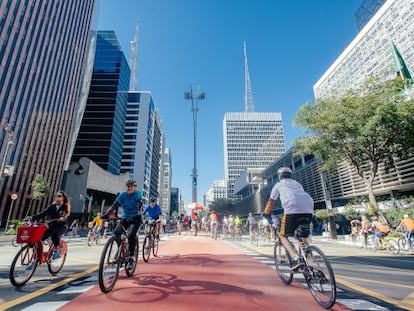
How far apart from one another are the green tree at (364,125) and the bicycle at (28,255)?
19760mm

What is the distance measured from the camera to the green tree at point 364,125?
1739cm

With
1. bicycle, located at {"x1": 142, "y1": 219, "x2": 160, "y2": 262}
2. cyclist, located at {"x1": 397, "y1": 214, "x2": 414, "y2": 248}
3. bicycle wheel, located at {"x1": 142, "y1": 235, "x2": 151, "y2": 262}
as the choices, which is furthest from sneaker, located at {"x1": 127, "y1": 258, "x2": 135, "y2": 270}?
cyclist, located at {"x1": 397, "y1": 214, "x2": 414, "y2": 248}

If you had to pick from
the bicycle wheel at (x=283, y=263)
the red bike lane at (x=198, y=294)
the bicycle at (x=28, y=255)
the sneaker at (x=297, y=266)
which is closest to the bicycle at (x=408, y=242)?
the red bike lane at (x=198, y=294)

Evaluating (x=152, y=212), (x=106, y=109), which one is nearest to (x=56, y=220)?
(x=152, y=212)

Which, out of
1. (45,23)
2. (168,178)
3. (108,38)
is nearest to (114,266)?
(45,23)

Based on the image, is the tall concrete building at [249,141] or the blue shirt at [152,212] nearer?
the blue shirt at [152,212]

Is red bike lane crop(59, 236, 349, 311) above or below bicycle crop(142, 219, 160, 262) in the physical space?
below

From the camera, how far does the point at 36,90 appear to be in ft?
139

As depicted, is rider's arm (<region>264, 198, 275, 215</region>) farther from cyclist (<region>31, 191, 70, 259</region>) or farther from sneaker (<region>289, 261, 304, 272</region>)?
cyclist (<region>31, 191, 70, 259</region>)

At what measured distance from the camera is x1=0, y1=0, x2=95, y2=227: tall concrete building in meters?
36.3

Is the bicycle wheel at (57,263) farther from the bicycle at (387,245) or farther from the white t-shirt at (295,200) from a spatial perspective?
the bicycle at (387,245)

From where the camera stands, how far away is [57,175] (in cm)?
4884

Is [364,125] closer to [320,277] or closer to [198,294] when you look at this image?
[320,277]

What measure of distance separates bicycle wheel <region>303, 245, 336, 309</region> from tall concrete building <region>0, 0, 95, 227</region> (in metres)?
36.3
